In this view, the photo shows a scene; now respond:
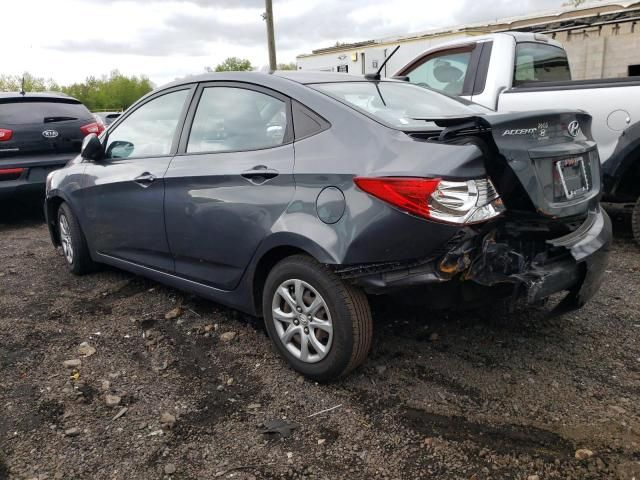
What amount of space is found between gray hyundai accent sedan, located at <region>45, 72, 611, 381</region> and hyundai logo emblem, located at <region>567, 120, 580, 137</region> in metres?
0.02

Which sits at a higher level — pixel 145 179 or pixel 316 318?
pixel 145 179

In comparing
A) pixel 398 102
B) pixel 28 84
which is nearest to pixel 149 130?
pixel 398 102

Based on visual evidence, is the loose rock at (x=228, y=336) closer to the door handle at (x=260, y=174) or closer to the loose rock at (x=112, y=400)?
the loose rock at (x=112, y=400)

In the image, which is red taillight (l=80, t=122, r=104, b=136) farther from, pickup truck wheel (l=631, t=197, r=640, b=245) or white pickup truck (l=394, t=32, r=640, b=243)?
pickup truck wheel (l=631, t=197, r=640, b=245)

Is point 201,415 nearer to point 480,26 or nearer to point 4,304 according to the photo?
point 4,304

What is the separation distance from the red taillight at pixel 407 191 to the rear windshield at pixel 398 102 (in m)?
0.37

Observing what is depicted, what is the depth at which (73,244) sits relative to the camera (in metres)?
4.69

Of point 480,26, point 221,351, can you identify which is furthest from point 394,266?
point 480,26

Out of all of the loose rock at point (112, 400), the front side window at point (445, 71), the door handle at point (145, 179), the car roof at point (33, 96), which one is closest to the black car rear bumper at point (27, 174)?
the car roof at point (33, 96)

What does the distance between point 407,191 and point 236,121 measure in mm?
1325

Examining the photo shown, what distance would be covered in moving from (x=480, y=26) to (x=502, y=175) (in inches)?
373

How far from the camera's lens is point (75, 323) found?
12.6 ft

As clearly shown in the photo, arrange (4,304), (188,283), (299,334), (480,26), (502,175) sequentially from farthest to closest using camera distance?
(480,26) < (4,304) < (188,283) < (299,334) < (502,175)

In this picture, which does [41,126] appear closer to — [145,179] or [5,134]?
[5,134]
